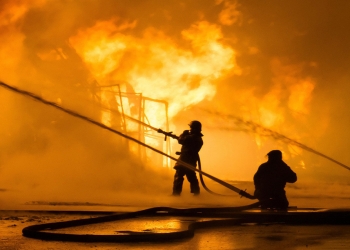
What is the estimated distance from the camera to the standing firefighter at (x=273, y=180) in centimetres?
1100

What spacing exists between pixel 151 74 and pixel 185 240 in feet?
55.7

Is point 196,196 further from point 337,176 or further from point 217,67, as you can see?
point 337,176

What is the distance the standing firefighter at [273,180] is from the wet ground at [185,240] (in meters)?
1.96

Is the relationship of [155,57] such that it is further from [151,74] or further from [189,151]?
[189,151]

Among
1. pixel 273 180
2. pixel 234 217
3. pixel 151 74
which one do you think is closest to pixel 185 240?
pixel 234 217

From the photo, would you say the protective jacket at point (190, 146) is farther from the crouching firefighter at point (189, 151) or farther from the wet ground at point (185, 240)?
the wet ground at point (185, 240)

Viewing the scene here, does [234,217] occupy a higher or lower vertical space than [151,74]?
lower

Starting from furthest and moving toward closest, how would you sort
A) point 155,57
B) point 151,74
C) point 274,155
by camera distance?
1. point 151,74
2. point 155,57
3. point 274,155

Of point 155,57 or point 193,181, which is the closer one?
point 193,181

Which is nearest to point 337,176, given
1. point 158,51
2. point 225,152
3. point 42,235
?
point 225,152

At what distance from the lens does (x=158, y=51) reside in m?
23.3

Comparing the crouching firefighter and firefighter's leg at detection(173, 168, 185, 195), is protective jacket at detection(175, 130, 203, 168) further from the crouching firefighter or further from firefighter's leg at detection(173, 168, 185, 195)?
firefighter's leg at detection(173, 168, 185, 195)

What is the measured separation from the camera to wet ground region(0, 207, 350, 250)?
21.9ft

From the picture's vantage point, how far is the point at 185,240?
7.17 meters
